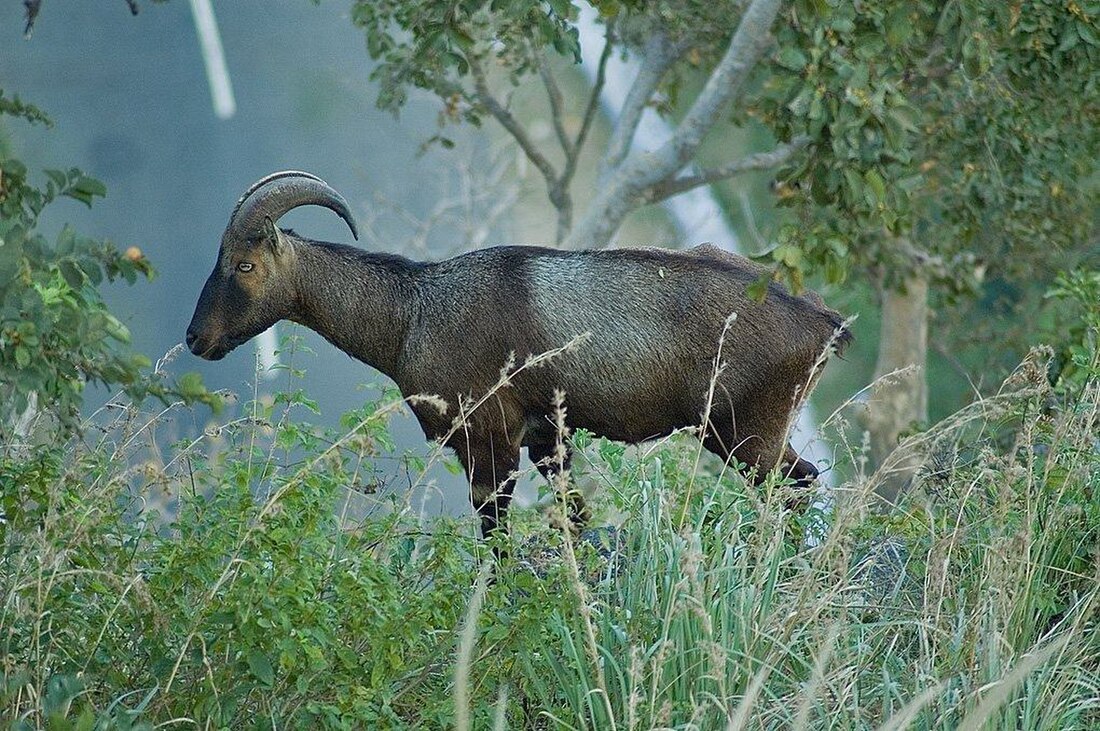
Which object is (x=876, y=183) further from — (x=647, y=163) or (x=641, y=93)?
(x=641, y=93)

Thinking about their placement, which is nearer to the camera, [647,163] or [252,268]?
[252,268]

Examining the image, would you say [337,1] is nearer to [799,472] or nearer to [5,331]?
[799,472]

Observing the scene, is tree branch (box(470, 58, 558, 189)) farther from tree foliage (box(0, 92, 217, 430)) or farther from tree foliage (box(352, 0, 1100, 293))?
tree foliage (box(0, 92, 217, 430))

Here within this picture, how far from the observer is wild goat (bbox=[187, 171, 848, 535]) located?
21.9 ft

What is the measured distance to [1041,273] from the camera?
1277cm

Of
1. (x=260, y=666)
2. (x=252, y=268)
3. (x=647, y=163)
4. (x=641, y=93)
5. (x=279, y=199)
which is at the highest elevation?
(x=279, y=199)

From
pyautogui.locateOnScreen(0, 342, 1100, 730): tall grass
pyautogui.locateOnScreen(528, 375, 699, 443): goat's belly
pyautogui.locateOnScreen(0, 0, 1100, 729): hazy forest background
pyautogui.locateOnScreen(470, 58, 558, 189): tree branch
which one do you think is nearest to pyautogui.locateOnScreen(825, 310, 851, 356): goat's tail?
pyautogui.locateOnScreen(528, 375, 699, 443): goat's belly

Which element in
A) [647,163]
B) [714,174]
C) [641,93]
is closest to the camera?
[647,163]

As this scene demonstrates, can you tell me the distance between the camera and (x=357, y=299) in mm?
7180

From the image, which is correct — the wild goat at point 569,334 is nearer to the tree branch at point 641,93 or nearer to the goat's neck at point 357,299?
the goat's neck at point 357,299

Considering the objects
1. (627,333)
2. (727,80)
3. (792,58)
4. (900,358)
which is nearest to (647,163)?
(727,80)

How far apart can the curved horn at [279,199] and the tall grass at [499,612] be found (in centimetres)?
176

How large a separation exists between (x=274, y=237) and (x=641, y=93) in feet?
13.8

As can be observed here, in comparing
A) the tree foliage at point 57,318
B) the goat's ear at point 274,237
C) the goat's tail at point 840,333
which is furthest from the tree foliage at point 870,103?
the tree foliage at point 57,318
